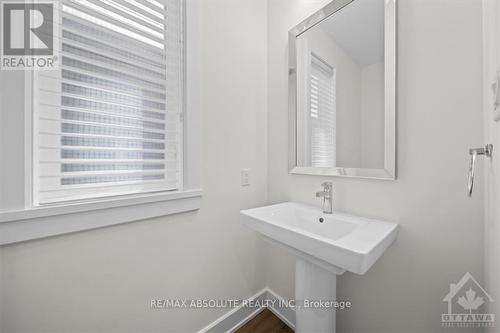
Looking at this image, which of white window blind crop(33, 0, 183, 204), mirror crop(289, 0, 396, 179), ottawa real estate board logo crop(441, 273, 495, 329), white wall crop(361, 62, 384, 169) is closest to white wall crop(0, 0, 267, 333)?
white window blind crop(33, 0, 183, 204)

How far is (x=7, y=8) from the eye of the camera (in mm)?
711

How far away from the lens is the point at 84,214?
2.67 ft

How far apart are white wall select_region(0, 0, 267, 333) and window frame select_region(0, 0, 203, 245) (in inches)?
1.9

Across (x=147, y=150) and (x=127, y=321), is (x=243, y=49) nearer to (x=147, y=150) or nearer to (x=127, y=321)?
(x=147, y=150)

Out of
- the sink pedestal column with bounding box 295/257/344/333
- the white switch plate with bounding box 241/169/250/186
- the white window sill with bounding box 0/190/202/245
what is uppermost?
the white switch plate with bounding box 241/169/250/186

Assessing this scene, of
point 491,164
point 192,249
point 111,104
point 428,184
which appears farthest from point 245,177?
point 491,164

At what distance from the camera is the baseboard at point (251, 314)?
1.25m

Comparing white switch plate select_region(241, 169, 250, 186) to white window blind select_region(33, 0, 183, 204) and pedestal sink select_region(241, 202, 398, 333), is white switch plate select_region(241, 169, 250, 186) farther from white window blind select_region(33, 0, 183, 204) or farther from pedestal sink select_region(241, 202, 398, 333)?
white window blind select_region(33, 0, 183, 204)

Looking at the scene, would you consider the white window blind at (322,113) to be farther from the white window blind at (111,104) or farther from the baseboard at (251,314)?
the baseboard at (251,314)

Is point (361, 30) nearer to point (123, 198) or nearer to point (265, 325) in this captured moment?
point (123, 198)

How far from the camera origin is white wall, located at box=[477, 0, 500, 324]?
0.54m

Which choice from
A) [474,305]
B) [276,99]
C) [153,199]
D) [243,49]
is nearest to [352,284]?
[474,305]

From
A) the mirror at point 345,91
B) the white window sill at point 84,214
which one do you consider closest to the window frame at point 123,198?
the white window sill at point 84,214

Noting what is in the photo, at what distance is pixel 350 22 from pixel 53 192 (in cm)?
160
